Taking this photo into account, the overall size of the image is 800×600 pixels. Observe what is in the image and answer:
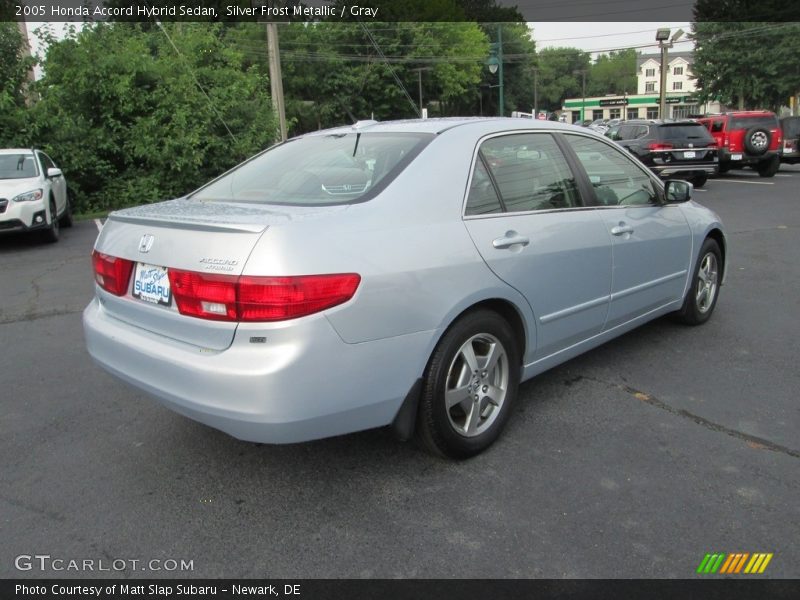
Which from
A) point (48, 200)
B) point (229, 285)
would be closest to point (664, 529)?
point (229, 285)

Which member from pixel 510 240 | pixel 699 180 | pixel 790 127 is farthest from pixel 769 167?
pixel 510 240

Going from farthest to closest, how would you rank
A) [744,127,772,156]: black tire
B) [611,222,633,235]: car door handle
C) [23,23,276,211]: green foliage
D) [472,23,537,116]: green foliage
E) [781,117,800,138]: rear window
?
[472,23,537,116]: green foliage < [781,117,800,138]: rear window < [744,127,772,156]: black tire < [23,23,276,211]: green foliage < [611,222,633,235]: car door handle

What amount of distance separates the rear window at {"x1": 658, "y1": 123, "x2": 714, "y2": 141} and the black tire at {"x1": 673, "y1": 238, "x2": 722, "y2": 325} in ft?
38.6

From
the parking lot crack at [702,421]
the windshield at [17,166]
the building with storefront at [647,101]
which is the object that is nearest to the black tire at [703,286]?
the parking lot crack at [702,421]

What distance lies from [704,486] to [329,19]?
44880 millimetres

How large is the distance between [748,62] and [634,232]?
132ft

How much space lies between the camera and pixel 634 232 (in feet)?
13.6

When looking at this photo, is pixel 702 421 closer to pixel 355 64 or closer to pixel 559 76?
pixel 355 64

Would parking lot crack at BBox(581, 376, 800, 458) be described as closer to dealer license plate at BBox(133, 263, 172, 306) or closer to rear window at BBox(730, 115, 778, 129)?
dealer license plate at BBox(133, 263, 172, 306)

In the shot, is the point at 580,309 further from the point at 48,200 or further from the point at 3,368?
the point at 48,200

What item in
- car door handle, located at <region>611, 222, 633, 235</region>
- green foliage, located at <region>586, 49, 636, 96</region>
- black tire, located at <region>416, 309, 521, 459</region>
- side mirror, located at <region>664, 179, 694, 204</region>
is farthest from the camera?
green foliage, located at <region>586, 49, 636, 96</region>

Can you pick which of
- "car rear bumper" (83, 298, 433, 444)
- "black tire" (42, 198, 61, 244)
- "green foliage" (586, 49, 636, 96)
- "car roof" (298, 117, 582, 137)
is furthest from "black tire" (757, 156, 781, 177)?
"green foliage" (586, 49, 636, 96)

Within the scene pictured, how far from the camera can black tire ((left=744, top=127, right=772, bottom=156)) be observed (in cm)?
1784

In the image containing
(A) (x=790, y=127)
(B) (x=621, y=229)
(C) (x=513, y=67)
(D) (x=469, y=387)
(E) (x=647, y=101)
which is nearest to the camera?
(D) (x=469, y=387)
